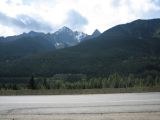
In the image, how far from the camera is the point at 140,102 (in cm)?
1512

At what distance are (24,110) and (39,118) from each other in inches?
88.9

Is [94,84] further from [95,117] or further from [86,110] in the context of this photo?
[95,117]

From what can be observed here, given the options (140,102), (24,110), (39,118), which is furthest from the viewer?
(140,102)

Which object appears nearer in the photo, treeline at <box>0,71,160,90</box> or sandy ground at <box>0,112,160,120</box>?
sandy ground at <box>0,112,160,120</box>

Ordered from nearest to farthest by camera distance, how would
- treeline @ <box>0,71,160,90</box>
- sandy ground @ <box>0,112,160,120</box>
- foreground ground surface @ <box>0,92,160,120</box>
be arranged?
sandy ground @ <box>0,112,160,120</box> < foreground ground surface @ <box>0,92,160,120</box> < treeline @ <box>0,71,160,90</box>

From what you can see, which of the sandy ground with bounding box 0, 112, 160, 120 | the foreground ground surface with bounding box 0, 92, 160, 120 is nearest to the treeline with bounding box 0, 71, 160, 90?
the foreground ground surface with bounding box 0, 92, 160, 120

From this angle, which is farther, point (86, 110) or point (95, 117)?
point (86, 110)

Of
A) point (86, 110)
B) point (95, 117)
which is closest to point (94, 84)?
point (86, 110)

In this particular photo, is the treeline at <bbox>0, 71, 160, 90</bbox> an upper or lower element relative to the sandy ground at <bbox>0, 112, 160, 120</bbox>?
upper

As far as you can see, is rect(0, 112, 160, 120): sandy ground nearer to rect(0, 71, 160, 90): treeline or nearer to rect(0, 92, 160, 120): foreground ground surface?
rect(0, 92, 160, 120): foreground ground surface

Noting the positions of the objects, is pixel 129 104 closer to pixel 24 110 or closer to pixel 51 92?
pixel 24 110

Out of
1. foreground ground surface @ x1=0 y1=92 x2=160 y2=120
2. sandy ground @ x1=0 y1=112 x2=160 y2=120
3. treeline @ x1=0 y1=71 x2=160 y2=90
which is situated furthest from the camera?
treeline @ x1=0 y1=71 x2=160 y2=90

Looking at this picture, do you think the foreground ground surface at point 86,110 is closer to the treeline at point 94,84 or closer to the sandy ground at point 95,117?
the sandy ground at point 95,117

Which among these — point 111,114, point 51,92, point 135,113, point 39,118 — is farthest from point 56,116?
point 51,92
